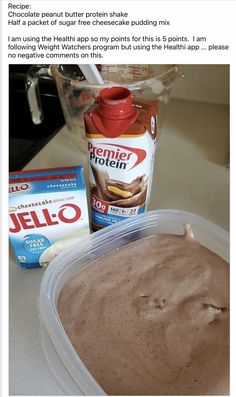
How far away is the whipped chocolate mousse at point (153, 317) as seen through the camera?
1.69ft

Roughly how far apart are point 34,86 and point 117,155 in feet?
0.99

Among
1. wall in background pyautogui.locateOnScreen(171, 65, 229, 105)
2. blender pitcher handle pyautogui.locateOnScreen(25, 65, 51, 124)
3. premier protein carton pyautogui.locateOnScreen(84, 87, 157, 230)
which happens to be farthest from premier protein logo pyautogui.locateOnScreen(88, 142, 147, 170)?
wall in background pyautogui.locateOnScreen(171, 65, 229, 105)

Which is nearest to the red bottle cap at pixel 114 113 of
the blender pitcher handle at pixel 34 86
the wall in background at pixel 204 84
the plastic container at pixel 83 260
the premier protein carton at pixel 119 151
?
the premier protein carton at pixel 119 151

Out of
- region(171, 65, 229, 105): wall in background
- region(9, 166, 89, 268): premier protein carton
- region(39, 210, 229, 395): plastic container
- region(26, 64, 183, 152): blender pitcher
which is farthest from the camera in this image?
region(171, 65, 229, 105): wall in background

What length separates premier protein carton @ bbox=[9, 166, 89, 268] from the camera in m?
0.60

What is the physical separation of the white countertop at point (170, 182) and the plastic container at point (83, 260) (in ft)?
0.07

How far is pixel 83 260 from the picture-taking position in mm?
639

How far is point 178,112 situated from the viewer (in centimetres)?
102

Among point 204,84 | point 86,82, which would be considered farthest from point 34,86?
point 204,84

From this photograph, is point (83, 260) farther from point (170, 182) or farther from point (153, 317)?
point (170, 182)

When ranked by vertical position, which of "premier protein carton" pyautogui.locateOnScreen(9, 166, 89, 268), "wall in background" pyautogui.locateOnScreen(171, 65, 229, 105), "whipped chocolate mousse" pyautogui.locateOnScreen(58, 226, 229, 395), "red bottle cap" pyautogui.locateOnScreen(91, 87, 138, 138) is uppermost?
"red bottle cap" pyautogui.locateOnScreen(91, 87, 138, 138)

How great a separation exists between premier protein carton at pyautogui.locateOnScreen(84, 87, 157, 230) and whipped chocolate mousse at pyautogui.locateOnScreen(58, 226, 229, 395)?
0.07m

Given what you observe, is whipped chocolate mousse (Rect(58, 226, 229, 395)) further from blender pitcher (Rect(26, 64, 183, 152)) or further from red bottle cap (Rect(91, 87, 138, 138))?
blender pitcher (Rect(26, 64, 183, 152))
